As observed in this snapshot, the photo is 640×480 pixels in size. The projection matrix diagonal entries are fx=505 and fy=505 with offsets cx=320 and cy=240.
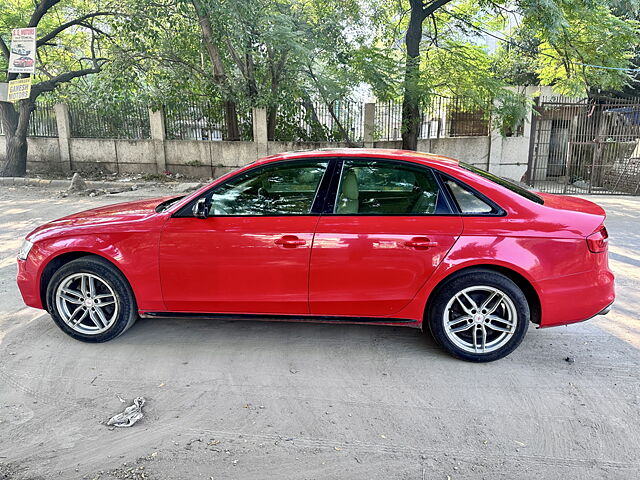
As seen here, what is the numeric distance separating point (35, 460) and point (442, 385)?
2614 mm

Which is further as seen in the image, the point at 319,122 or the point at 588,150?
the point at 588,150

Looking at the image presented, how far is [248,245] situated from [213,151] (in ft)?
40.8

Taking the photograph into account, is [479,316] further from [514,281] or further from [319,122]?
[319,122]

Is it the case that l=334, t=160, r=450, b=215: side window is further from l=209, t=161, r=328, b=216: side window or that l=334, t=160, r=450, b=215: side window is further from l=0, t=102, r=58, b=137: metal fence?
l=0, t=102, r=58, b=137: metal fence

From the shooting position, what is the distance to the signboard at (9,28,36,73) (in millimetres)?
13453

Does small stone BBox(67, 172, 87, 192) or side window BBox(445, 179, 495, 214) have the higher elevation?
side window BBox(445, 179, 495, 214)

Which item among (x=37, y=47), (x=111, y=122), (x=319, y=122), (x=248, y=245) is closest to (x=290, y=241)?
(x=248, y=245)

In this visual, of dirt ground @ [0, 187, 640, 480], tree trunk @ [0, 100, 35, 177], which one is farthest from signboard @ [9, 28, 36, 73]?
dirt ground @ [0, 187, 640, 480]

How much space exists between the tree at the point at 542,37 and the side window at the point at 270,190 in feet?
29.2

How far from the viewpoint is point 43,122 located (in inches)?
661

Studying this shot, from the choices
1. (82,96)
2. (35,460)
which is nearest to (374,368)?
(35,460)

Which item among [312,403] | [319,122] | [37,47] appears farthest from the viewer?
[37,47]

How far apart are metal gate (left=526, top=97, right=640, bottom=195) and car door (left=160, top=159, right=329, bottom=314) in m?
11.6

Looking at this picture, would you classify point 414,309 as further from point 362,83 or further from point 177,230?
point 362,83
